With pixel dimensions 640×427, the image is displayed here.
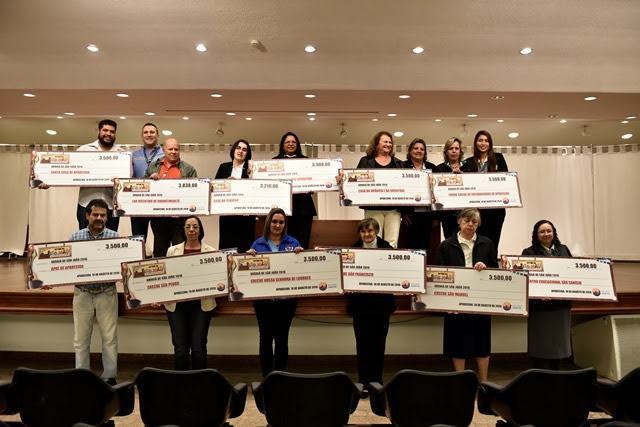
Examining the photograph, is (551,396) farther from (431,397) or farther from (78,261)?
(78,261)

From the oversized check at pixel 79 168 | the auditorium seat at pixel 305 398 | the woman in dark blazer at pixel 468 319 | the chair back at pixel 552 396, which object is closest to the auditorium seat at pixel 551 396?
the chair back at pixel 552 396

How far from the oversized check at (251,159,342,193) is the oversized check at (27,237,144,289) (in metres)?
1.56

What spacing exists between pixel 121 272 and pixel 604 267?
389 cm

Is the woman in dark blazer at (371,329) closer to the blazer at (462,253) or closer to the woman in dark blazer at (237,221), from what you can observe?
the blazer at (462,253)

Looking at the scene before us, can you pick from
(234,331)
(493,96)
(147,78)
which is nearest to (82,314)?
(234,331)

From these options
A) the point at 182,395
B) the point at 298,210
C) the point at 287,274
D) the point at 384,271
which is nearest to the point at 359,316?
the point at 384,271

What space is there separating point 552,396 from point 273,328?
2037 mm

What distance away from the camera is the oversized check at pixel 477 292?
3.63 meters

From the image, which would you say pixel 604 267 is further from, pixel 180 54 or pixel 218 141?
pixel 218 141

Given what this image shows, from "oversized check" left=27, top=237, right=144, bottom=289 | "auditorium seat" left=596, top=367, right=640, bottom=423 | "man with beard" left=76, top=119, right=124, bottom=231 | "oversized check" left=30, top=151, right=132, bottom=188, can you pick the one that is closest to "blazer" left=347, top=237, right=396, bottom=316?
"auditorium seat" left=596, top=367, right=640, bottom=423

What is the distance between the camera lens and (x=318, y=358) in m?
5.09

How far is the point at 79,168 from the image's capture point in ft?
15.1

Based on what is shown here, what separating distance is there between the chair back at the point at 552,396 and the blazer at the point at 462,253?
1427 mm

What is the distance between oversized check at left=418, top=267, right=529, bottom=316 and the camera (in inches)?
143
